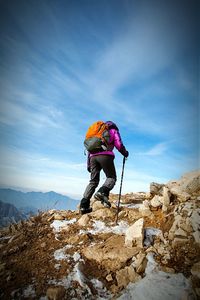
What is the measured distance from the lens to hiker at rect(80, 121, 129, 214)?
25.0 feet

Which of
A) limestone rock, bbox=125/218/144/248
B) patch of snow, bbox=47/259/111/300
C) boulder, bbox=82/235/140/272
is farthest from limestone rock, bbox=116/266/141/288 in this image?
limestone rock, bbox=125/218/144/248

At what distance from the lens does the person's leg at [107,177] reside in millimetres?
7635

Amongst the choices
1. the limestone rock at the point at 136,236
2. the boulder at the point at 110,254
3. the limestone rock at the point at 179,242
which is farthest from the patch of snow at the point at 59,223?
the limestone rock at the point at 179,242

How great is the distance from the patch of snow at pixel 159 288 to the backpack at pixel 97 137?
4428mm

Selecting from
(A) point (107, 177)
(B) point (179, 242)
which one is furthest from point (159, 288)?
(A) point (107, 177)

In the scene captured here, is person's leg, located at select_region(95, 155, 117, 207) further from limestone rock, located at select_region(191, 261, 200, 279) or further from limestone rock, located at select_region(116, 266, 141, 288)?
limestone rock, located at select_region(191, 261, 200, 279)

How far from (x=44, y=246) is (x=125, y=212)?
3199 mm

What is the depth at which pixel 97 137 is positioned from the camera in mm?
7449

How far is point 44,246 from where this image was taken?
540 centimetres

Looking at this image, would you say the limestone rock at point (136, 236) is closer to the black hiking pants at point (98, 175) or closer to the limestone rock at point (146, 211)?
the limestone rock at point (146, 211)

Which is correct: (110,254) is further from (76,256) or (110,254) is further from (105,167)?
(105,167)

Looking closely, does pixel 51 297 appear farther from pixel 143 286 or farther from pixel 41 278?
pixel 143 286

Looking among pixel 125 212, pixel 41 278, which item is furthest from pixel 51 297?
pixel 125 212

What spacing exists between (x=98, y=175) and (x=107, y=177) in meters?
0.38
